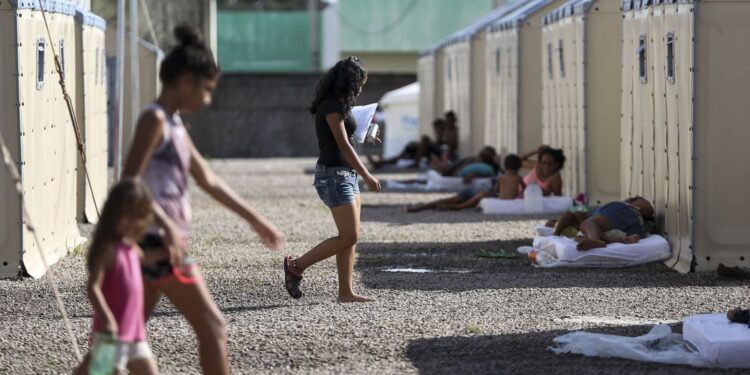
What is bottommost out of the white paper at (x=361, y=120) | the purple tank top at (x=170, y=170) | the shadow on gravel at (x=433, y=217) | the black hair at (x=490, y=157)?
the shadow on gravel at (x=433, y=217)

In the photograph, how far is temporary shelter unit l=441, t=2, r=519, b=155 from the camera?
861 inches

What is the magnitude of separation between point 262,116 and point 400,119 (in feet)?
15.7

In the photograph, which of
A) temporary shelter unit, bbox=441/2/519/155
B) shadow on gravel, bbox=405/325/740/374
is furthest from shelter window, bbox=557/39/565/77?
shadow on gravel, bbox=405/325/740/374

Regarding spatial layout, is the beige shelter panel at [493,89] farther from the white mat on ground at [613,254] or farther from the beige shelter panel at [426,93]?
the white mat on ground at [613,254]

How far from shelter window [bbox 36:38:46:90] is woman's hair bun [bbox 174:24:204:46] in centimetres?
530

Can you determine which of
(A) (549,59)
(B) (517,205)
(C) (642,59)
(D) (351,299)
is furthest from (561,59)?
(D) (351,299)

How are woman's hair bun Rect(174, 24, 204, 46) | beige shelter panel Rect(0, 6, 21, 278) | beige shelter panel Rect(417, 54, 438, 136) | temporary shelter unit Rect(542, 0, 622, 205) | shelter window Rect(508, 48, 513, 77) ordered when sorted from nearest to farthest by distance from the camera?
woman's hair bun Rect(174, 24, 204, 46), beige shelter panel Rect(0, 6, 21, 278), temporary shelter unit Rect(542, 0, 622, 205), shelter window Rect(508, 48, 513, 77), beige shelter panel Rect(417, 54, 438, 136)

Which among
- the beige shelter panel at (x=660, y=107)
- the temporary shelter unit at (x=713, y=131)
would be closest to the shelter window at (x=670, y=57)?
the beige shelter panel at (x=660, y=107)

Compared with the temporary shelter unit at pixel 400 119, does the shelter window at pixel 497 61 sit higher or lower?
higher

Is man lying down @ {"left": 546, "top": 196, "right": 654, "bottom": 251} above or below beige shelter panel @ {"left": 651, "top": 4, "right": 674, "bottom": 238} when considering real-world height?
below

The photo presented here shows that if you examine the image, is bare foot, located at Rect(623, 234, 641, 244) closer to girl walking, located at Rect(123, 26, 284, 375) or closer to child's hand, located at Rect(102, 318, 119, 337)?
girl walking, located at Rect(123, 26, 284, 375)

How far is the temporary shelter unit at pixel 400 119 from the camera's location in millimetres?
30109

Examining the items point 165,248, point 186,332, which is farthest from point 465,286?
point 165,248

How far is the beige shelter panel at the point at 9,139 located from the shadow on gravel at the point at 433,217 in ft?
17.7
